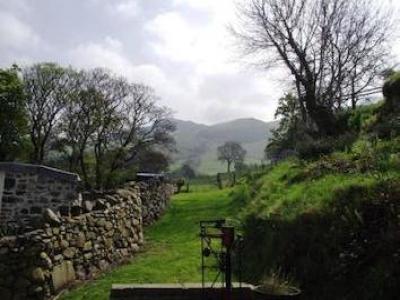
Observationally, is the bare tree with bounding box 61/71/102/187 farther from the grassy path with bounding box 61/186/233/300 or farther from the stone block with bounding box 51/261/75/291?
the stone block with bounding box 51/261/75/291

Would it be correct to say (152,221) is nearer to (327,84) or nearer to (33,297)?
(33,297)

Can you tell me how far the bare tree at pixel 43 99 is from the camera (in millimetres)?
42688

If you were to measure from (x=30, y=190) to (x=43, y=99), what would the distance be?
29.1 meters

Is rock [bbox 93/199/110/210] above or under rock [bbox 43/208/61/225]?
above

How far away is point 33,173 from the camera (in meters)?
15.8

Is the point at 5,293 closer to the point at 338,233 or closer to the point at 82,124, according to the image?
the point at 338,233

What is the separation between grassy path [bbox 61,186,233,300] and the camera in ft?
35.5

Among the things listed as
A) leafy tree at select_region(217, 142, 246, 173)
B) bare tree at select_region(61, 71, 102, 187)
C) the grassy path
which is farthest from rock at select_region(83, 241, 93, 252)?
leafy tree at select_region(217, 142, 246, 173)

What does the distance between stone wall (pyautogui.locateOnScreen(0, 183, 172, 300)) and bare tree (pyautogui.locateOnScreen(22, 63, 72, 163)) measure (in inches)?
1144

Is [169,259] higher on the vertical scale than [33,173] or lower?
lower

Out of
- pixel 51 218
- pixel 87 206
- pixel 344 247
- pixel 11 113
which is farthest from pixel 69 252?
pixel 11 113

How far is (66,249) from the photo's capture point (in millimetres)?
11078

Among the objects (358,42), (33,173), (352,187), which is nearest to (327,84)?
(358,42)

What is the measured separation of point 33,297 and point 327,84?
23.4 meters
